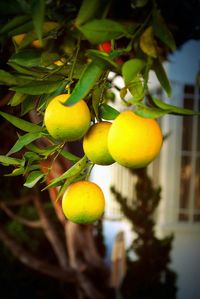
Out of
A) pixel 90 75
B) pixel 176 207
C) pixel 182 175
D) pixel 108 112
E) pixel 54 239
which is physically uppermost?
pixel 90 75

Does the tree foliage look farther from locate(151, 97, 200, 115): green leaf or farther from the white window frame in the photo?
the white window frame

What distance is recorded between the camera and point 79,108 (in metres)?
0.63

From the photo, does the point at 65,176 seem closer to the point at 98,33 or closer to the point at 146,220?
the point at 98,33

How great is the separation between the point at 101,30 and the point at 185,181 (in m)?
3.53

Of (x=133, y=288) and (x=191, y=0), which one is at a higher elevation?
(x=191, y=0)

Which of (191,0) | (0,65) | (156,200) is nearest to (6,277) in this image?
(156,200)

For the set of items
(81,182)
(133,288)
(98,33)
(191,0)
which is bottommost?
(133,288)

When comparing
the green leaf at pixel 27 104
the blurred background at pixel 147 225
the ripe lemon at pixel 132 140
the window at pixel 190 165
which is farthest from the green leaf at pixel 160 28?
the window at pixel 190 165

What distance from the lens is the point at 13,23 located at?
539mm

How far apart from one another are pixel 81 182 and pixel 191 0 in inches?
45.0

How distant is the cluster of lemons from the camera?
1.97ft

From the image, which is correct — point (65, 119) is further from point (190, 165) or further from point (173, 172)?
point (190, 165)

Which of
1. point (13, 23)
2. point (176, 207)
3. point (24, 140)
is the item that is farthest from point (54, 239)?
point (13, 23)

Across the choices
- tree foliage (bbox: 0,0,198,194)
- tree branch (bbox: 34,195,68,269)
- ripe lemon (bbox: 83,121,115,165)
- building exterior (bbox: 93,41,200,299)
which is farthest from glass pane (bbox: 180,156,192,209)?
ripe lemon (bbox: 83,121,115,165)
